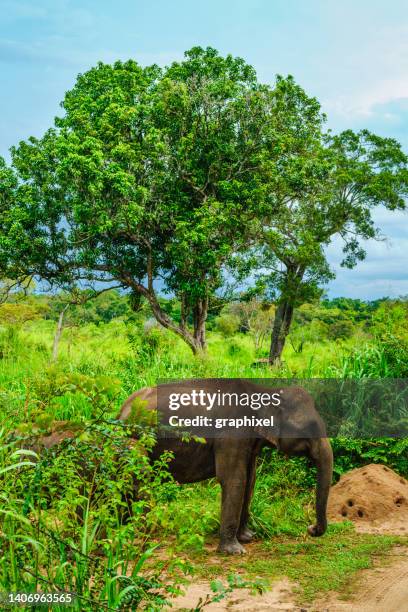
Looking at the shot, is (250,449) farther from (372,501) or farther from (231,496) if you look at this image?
(372,501)

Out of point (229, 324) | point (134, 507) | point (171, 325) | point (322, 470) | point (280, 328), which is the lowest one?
point (322, 470)

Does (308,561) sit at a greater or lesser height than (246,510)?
lesser

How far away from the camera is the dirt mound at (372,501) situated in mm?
8125

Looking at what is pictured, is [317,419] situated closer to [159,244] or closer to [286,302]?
[159,244]

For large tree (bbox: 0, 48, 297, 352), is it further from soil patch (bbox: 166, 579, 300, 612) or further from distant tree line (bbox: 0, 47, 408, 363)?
soil patch (bbox: 166, 579, 300, 612)

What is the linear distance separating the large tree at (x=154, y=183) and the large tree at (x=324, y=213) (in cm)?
Result: 287

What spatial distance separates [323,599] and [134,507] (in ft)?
8.19

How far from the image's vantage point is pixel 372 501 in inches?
329

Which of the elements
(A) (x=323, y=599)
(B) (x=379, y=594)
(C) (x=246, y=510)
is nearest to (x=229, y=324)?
(C) (x=246, y=510)

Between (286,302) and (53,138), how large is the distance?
11134 mm

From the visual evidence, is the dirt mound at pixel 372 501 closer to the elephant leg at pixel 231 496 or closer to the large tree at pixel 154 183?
the elephant leg at pixel 231 496

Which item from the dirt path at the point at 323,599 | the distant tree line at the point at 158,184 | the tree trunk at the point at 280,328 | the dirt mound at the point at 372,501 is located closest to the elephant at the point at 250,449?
the dirt path at the point at 323,599

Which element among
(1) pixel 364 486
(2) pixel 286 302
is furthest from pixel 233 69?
(1) pixel 364 486

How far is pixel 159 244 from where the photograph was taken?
23922 mm
